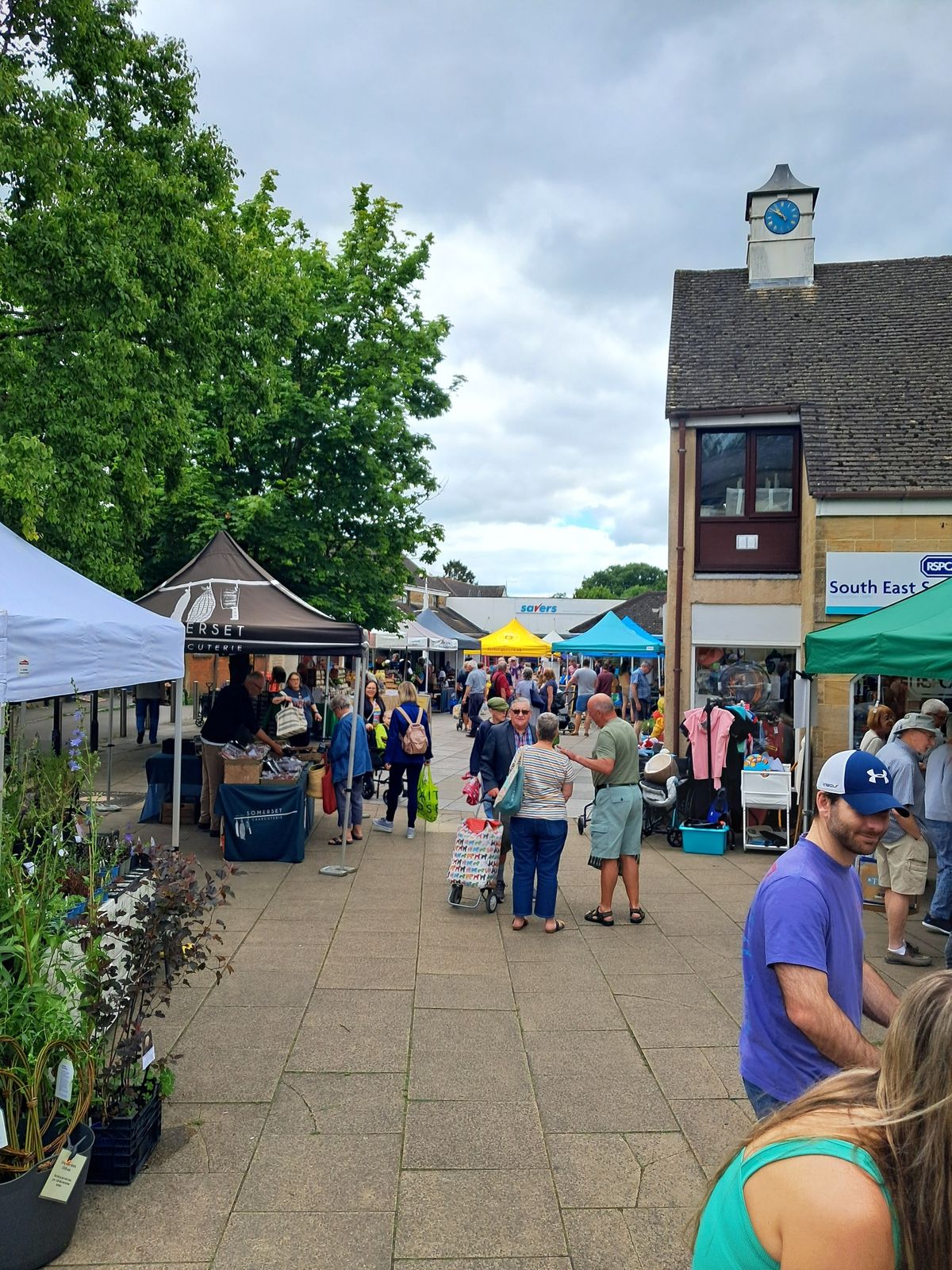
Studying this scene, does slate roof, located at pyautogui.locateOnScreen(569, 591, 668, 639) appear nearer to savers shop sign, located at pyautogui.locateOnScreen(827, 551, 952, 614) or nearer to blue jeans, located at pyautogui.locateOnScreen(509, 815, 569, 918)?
savers shop sign, located at pyautogui.locateOnScreen(827, 551, 952, 614)

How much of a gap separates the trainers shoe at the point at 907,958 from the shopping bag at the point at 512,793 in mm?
2866

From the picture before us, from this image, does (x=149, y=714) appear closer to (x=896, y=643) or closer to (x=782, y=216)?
(x=896, y=643)

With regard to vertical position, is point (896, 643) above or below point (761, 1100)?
above

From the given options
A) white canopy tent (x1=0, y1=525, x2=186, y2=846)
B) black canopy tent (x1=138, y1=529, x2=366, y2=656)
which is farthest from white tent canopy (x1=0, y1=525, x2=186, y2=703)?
black canopy tent (x1=138, y1=529, x2=366, y2=656)

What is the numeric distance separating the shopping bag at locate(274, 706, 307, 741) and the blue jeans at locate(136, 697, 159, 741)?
6.50m

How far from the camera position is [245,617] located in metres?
9.46

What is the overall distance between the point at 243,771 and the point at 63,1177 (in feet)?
21.4

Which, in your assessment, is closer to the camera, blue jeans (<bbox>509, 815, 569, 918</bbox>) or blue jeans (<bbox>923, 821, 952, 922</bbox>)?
blue jeans (<bbox>923, 821, 952, 922</bbox>)

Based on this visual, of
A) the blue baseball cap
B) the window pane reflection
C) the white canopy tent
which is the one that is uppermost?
the window pane reflection

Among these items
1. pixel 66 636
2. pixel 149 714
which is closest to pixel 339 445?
pixel 149 714

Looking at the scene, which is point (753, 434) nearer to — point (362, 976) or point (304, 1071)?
point (362, 976)

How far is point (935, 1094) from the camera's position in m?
1.33

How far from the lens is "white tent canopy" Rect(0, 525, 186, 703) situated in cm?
496

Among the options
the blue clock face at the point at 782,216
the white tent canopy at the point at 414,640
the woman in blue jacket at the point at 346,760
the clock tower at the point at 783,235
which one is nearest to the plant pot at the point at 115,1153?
the woman in blue jacket at the point at 346,760
